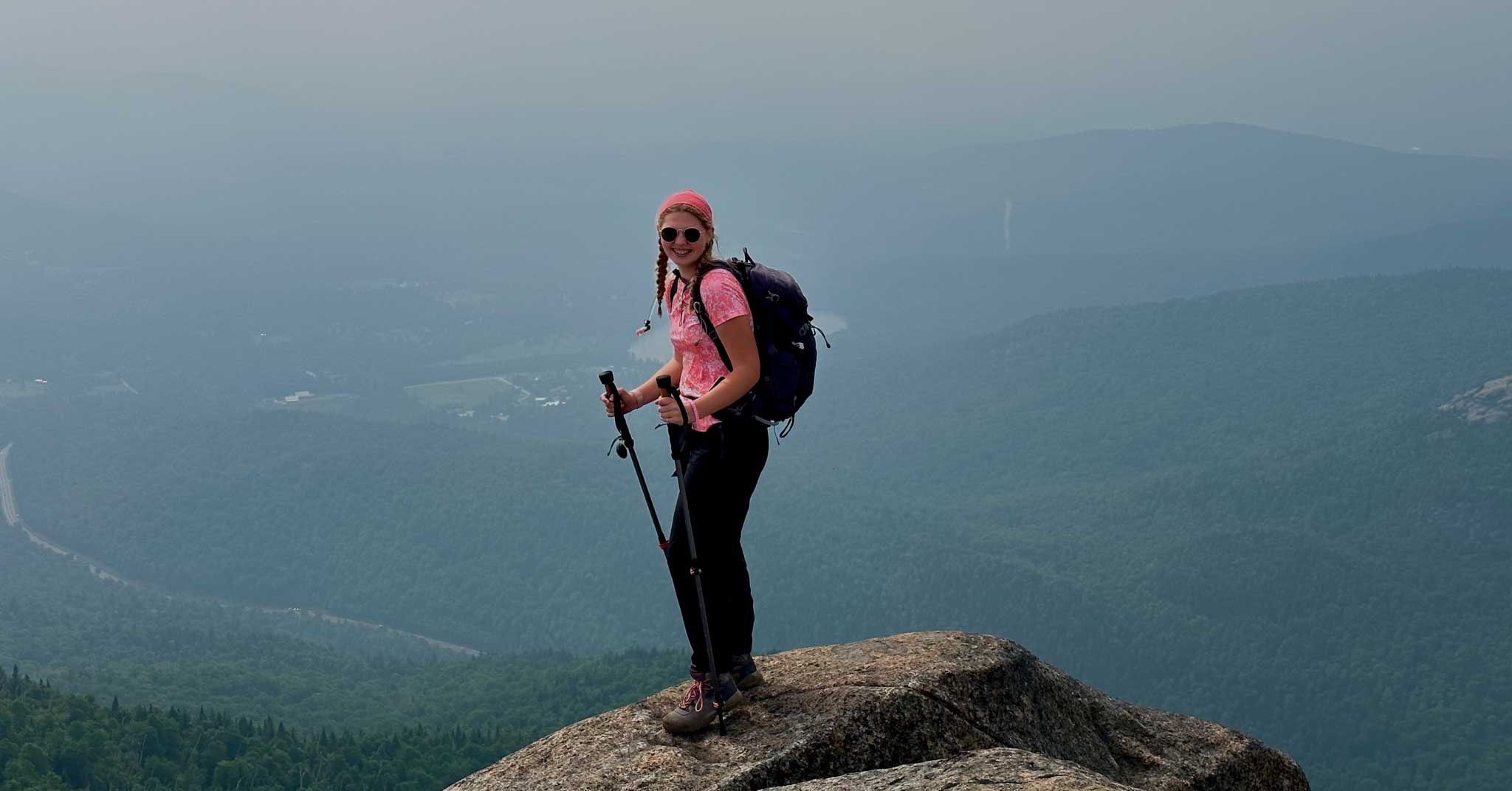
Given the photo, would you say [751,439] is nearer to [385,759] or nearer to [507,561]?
[385,759]

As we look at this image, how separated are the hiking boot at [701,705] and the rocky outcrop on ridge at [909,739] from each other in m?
0.09

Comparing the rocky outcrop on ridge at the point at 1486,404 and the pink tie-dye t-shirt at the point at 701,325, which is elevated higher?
the pink tie-dye t-shirt at the point at 701,325

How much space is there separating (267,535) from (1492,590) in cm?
16951

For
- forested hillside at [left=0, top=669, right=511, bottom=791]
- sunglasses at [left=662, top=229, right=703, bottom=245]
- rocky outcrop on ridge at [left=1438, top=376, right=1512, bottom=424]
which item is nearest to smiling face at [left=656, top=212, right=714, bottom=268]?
sunglasses at [left=662, top=229, right=703, bottom=245]

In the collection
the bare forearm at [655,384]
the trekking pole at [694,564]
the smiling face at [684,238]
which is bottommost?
the trekking pole at [694,564]

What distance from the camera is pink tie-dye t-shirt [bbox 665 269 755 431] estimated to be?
893 centimetres

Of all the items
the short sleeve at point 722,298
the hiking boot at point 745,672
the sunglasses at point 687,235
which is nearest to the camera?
the short sleeve at point 722,298

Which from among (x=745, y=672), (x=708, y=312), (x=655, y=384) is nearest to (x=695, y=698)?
(x=745, y=672)

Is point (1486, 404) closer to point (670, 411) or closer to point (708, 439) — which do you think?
point (708, 439)

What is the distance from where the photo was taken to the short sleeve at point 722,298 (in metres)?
8.91

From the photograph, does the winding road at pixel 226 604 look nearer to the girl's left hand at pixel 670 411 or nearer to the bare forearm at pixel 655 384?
the bare forearm at pixel 655 384

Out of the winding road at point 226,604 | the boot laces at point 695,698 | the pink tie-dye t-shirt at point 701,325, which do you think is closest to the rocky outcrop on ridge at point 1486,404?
the winding road at point 226,604

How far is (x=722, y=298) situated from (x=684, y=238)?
603 mm

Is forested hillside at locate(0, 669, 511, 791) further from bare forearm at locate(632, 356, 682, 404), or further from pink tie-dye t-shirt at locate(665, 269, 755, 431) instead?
pink tie-dye t-shirt at locate(665, 269, 755, 431)
